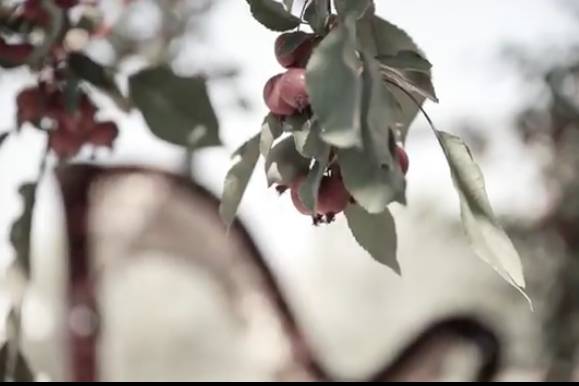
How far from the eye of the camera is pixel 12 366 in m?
0.62

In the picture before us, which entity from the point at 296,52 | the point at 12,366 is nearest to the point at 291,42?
the point at 296,52

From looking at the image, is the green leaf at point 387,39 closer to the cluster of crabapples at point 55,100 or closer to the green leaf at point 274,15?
the green leaf at point 274,15

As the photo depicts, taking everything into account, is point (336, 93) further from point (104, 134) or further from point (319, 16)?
point (104, 134)

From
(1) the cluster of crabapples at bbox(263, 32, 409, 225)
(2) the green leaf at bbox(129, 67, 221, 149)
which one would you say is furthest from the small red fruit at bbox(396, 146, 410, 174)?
(2) the green leaf at bbox(129, 67, 221, 149)

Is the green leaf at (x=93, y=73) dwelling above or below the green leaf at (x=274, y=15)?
below

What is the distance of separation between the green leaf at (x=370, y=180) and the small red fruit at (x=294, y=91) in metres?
0.04

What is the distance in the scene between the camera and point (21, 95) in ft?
1.96

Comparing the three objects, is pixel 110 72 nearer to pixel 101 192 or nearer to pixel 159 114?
pixel 159 114

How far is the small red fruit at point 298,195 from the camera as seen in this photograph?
0.36 metres

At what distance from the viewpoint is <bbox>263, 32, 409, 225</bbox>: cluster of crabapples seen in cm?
36

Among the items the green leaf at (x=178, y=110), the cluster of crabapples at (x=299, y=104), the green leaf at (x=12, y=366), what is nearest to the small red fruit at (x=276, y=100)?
the cluster of crabapples at (x=299, y=104)

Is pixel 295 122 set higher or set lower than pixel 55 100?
higher

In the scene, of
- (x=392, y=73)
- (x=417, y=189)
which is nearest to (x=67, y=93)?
(x=392, y=73)

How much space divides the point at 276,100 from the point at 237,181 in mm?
55
